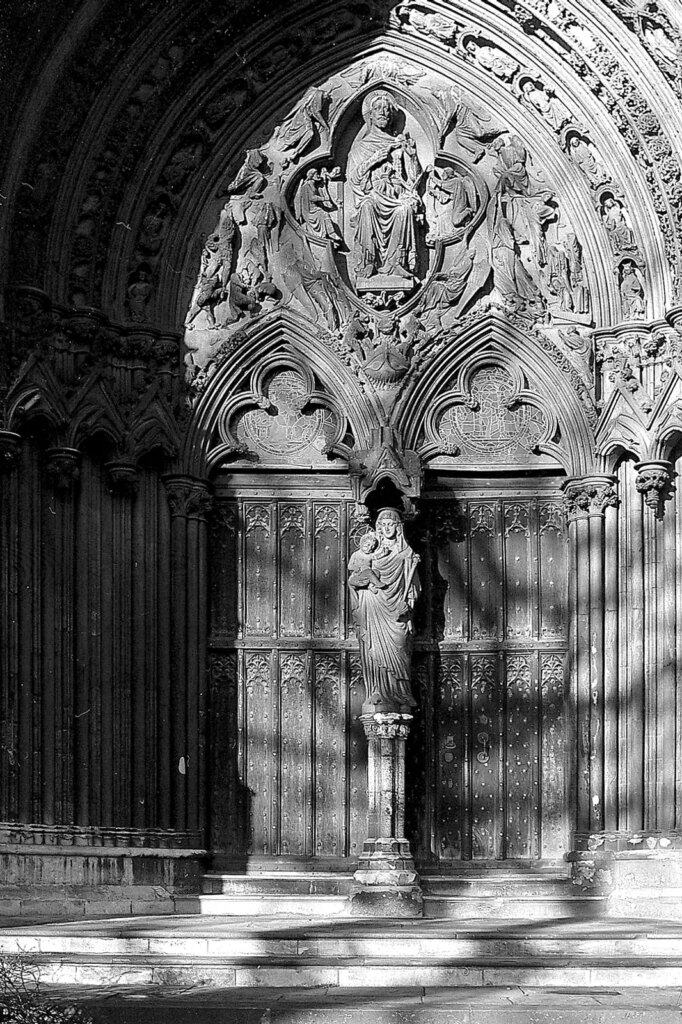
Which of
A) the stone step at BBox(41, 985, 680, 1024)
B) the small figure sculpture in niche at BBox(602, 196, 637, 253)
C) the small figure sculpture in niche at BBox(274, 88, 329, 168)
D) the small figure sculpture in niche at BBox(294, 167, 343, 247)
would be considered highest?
the small figure sculpture in niche at BBox(274, 88, 329, 168)

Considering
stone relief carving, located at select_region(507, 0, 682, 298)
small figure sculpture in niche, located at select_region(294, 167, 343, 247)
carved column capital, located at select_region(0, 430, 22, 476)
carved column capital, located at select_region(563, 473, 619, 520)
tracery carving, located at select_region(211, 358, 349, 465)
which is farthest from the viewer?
small figure sculpture in niche, located at select_region(294, 167, 343, 247)

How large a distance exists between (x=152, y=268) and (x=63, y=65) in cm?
201

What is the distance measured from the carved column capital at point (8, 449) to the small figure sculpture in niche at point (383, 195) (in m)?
3.68

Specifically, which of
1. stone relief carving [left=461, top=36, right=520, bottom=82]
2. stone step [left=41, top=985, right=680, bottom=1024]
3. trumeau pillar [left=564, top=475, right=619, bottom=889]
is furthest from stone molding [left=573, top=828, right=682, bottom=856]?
stone relief carving [left=461, top=36, right=520, bottom=82]

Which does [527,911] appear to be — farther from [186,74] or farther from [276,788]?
[186,74]

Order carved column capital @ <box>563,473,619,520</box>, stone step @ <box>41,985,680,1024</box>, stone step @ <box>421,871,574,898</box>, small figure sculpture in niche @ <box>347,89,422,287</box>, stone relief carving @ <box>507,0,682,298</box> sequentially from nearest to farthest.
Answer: stone step @ <box>41,985,680,1024</box> < stone relief carving @ <box>507,0,682,298</box> < stone step @ <box>421,871,574,898</box> < carved column capital @ <box>563,473,619,520</box> < small figure sculpture in niche @ <box>347,89,422,287</box>

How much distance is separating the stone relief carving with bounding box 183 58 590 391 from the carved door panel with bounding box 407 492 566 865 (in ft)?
5.32

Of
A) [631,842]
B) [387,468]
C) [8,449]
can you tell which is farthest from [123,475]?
[631,842]

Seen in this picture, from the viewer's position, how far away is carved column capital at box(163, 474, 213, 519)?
15.8 meters

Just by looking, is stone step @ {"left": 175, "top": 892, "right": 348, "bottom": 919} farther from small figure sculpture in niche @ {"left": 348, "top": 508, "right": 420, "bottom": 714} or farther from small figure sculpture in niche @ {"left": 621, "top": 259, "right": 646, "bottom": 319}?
small figure sculpture in niche @ {"left": 621, "top": 259, "right": 646, "bottom": 319}

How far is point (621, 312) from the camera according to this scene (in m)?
15.9

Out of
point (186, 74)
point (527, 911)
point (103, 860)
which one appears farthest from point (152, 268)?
point (527, 911)

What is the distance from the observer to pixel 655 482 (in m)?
15.4

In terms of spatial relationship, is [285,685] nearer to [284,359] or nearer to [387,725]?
[387,725]
